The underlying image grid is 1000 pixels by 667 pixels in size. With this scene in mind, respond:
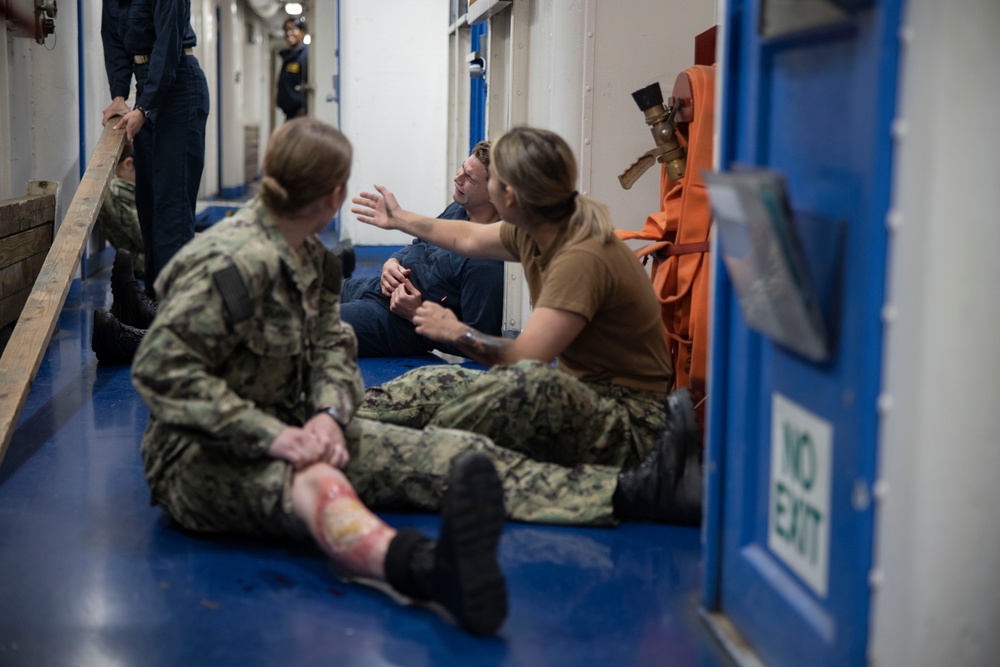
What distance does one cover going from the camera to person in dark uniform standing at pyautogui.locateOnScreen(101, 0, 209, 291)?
4.53m

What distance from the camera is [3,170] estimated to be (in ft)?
16.6

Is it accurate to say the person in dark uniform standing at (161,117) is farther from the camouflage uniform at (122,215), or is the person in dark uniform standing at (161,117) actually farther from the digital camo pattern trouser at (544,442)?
the digital camo pattern trouser at (544,442)

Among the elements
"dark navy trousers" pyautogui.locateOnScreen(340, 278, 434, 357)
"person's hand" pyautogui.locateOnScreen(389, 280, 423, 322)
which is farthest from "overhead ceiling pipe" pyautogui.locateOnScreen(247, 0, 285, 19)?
"person's hand" pyautogui.locateOnScreen(389, 280, 423, 322)

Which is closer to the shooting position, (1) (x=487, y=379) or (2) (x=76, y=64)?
(1) (x=487, y=379)

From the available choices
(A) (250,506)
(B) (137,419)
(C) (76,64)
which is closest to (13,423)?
(B) (137,419)

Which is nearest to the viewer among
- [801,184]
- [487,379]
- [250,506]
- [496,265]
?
[801,184]

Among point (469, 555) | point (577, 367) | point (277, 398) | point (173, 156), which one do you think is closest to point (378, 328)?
point (173, 156)

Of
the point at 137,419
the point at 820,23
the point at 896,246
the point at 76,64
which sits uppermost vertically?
the point at 76,64

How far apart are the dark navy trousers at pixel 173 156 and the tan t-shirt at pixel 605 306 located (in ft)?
7.71

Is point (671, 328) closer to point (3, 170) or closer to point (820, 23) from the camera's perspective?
point (820, 23)

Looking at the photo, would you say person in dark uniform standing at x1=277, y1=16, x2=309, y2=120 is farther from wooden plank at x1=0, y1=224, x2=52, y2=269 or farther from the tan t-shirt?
the tan t-shirt

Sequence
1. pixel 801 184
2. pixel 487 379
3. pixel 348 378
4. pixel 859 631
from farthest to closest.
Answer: pixel 487 379, pixel 348 378, pixel 801 184, pixel 859 631

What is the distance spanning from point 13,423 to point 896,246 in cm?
251

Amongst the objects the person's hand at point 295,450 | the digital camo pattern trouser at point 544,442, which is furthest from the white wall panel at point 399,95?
the person's hand at point 295,450
